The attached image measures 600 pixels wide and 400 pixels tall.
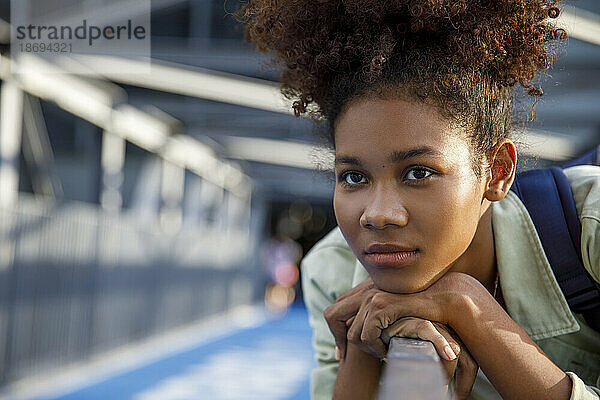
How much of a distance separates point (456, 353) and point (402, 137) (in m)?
0.36

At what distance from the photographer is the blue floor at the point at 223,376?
6.68 metres

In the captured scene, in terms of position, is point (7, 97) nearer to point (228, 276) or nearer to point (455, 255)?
point (455, 255)

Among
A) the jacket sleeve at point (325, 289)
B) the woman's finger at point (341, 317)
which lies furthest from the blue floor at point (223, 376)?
the woman's finger at point (341, 317)

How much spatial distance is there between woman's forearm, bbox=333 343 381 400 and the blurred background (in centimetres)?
245

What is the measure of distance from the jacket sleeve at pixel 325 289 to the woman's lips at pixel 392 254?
432 mm

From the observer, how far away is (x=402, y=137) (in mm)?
1075

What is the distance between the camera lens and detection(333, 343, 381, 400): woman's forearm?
4.00 ft

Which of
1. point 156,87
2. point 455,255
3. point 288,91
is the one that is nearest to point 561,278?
point 455,255

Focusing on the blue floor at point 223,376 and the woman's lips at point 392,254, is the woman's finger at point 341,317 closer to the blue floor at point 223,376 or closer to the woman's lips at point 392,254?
the woman's lips at point 392,254

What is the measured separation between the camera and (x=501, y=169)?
1.24 m

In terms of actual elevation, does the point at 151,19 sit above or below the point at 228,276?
above

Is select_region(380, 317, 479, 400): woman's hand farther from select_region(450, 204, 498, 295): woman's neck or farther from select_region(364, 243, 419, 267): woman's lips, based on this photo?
select_region(450, 204, 498, 295): woman's neck

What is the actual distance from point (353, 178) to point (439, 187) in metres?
0.15

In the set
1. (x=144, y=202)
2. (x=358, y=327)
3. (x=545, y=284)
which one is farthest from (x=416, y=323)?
(x=144, y=202)
